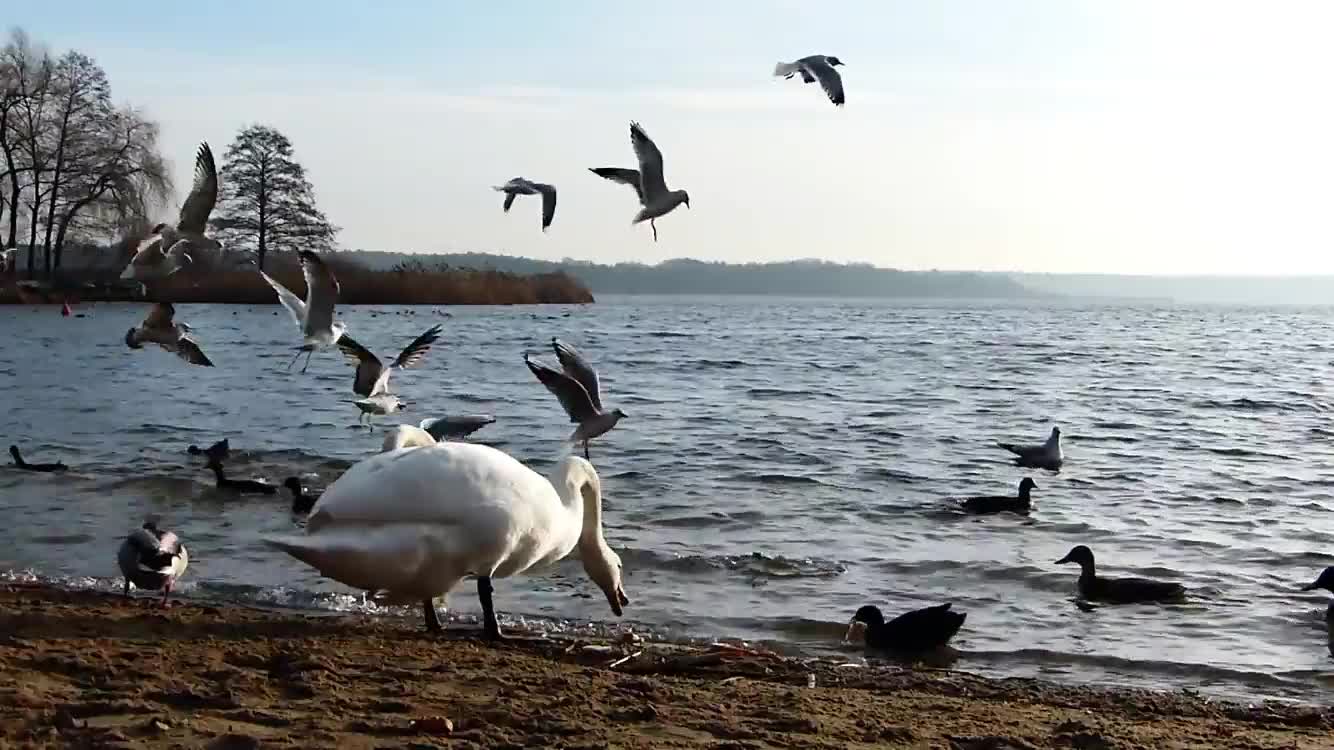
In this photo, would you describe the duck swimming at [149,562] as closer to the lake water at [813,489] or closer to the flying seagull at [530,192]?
the lake water at [813,489]

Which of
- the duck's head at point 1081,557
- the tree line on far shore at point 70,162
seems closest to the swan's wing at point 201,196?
the duck's head at point 1081,557

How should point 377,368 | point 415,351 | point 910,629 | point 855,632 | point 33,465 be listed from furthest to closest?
1. point 33,465
2. point 377,368
3. point 415,351
4. point 855,632
5. point 910,629

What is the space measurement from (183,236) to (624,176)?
4.15m

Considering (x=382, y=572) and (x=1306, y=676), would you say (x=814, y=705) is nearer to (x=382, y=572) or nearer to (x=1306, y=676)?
(x=382, y=572)

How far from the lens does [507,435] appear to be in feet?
59.5

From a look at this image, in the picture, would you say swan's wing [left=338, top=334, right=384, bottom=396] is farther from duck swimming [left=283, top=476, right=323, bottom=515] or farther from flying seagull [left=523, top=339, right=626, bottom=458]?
flying seagull [left=523, top=339, right=626, bottom=458]

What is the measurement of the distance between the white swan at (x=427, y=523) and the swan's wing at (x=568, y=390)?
12.6 ft

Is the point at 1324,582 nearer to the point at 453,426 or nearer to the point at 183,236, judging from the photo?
the point at 453,426

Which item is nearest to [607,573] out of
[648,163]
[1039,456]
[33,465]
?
[648,163]

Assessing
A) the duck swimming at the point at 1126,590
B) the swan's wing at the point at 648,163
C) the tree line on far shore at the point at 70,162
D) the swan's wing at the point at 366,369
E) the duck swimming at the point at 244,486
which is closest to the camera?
the duck swimming at the point at 1126,590

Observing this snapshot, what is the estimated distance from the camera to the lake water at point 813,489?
28.9 ft

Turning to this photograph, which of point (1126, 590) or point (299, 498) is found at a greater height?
point (1126, 590)

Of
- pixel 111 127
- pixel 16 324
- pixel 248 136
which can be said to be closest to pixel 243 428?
pixel 16 324

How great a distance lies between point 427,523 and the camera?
19.7ft
